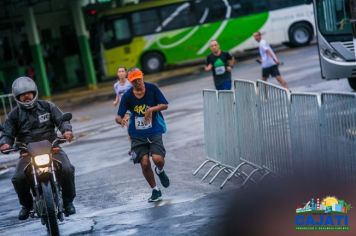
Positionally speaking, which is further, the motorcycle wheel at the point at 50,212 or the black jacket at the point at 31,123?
the black jacket at the point at 31,123

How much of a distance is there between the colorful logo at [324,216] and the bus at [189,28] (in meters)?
29.1

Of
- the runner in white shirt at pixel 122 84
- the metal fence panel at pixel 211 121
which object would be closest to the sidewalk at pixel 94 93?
the runner in white shirt at pixel 122 84

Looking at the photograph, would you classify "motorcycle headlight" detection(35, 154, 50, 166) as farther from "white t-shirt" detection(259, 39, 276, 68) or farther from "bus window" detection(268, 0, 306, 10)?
"bus window" detection(268, 0, 306, 10)

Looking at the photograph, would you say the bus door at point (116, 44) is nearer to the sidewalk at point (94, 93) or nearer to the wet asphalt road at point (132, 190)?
the sidewalk at point (94, 93)

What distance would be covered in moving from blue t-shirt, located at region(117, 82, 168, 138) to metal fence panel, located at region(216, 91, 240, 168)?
1.39 metres

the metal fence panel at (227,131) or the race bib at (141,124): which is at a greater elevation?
the race bib at (141,124)

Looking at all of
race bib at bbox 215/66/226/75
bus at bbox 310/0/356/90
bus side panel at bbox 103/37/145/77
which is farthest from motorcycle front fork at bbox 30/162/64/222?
bus side panel at bbox 103/37/145/77

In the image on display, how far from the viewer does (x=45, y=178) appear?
8.45 meters

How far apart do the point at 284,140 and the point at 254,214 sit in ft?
6.51

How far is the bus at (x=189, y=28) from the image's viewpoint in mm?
36625

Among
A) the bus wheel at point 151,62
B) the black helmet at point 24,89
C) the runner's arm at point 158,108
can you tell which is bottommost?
the bus wheel at point 151,62

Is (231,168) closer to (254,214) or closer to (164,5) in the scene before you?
(254,214)

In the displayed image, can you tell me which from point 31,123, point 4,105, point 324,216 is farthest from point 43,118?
point 4,105

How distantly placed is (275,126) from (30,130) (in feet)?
10.3
